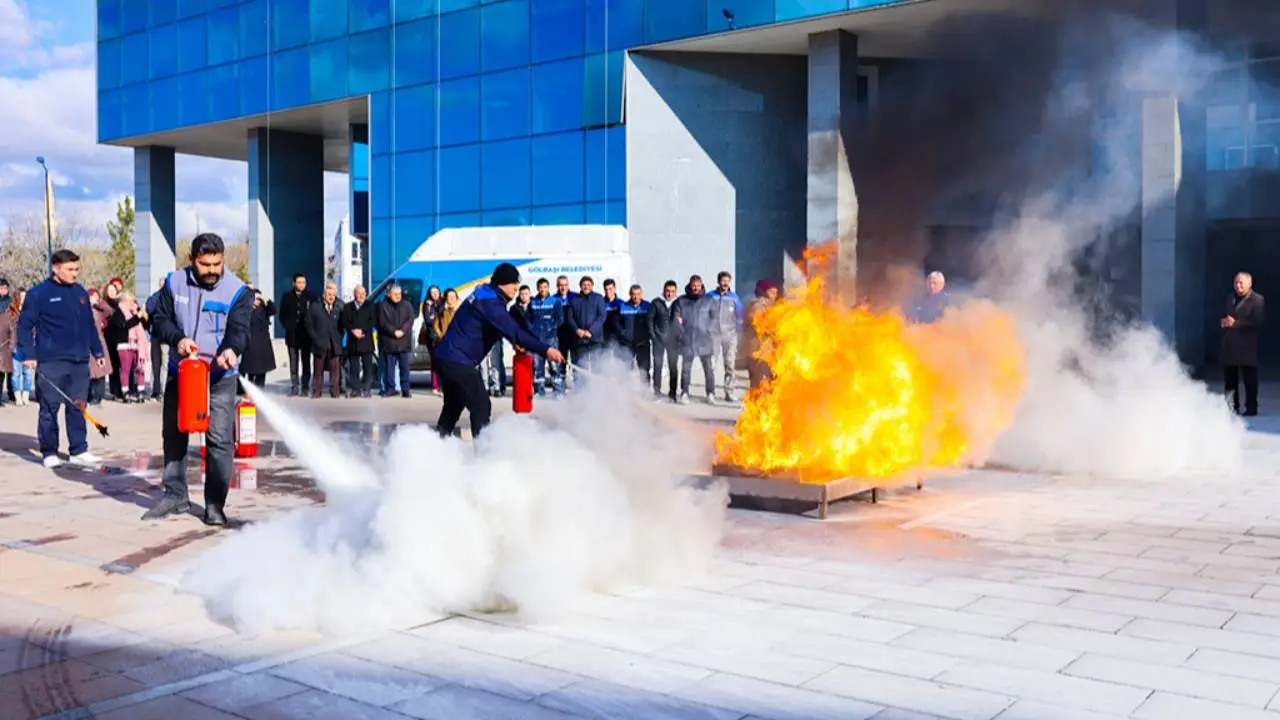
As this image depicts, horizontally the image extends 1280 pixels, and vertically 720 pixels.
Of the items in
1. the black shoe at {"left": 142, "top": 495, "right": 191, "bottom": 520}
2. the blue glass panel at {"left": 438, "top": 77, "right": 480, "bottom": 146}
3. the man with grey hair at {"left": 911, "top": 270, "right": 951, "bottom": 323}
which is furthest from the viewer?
the blue glass panel at {"left": 438, "top": 77, "right": 480, "bottom": 146}

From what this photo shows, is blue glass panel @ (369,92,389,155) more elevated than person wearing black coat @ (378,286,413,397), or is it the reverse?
blue glass panel @ (369,92,389,155)

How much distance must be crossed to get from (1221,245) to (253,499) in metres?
23.2

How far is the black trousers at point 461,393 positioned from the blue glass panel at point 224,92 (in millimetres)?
27909

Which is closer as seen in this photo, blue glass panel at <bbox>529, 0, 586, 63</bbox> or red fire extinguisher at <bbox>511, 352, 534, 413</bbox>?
red fire extinguisher at <bbox>511, 352, 534, 413</bbox>

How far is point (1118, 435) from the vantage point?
10.1 m

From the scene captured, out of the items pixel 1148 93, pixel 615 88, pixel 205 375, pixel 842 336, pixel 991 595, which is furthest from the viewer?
pixel 615 88

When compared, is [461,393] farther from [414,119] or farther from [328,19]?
[328,19]

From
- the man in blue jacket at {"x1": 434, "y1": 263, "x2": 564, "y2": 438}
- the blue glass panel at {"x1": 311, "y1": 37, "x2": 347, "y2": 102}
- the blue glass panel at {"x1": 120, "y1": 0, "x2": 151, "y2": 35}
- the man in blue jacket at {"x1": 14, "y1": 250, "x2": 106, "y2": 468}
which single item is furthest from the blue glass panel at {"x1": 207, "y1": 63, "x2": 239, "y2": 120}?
the man in blue jacket at {"x1": 434, "y1": 263, "x2": 564, "y2": 438}

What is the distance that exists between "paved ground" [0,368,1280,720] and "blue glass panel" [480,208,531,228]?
1882cm

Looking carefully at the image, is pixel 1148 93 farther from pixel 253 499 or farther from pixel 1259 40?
pixel 253 499

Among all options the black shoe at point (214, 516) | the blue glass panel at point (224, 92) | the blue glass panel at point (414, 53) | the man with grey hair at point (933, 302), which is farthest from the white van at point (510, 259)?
the blue glass panel at point (224, 92)

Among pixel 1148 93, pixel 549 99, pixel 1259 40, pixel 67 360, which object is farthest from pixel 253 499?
pixel 549 99

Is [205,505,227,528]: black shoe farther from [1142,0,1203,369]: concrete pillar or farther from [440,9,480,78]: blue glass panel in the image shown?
[440,9,480,78]: blue glass panel

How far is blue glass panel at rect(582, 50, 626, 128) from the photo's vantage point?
24.1m
